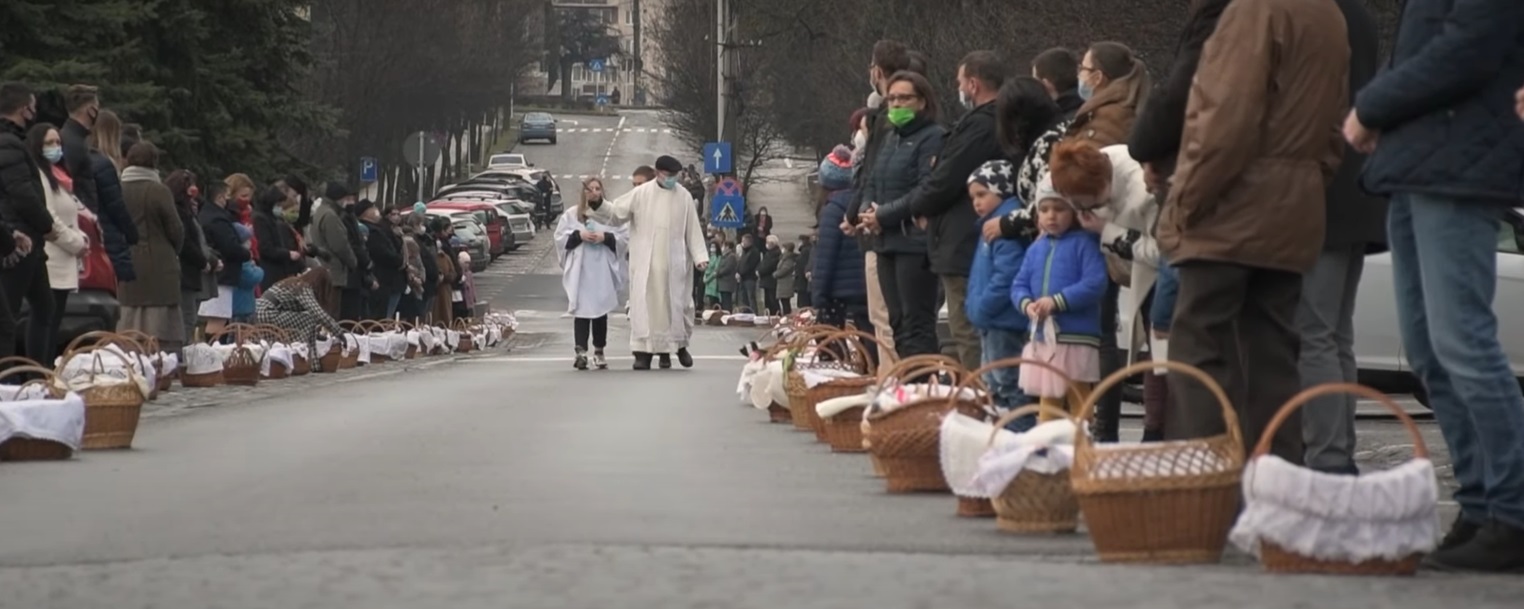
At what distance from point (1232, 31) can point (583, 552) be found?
2.40 m

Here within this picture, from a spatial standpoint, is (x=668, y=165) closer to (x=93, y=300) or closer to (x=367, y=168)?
(x=93, y=300)

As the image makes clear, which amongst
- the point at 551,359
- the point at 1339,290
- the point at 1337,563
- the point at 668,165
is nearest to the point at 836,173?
the point at 668,165

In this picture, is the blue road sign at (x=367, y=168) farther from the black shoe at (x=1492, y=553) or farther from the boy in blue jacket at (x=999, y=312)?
the black shoe at (x=1492, y=553)

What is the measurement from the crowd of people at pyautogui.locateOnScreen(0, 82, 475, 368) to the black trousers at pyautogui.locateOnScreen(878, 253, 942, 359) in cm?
454

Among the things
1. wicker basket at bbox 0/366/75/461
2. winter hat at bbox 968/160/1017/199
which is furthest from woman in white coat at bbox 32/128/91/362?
winter hat at bbox 968/160/1017/199

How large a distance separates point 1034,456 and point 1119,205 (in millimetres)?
2399

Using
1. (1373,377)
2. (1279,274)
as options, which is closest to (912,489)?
(1279,274)

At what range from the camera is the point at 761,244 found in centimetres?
6562

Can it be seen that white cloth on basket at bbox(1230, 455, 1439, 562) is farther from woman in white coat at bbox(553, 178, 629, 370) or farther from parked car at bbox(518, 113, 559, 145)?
parked car at bbox(518, 113, 559, 145)

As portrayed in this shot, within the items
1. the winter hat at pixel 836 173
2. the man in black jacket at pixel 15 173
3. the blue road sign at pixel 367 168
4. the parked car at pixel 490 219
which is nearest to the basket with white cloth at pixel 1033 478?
the man in black jacket at pixel 15 173

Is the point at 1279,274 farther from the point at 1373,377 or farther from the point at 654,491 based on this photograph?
the point at 1373,377

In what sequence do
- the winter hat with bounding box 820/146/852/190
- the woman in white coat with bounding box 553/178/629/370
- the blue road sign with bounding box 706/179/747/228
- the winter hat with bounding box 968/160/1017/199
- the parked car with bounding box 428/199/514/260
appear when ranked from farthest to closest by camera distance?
the parked car with bounding box 428/199/514/260
the blue road sign with bounding box 706/179/747/228
the woman in white coat with bounding box 553/178/629/370
the winter hat with bounding box 820/146/852/190
the winter hat with bounding box 968/160/1017/199

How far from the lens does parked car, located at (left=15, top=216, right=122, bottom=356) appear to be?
60.7 ft

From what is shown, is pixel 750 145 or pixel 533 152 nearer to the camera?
pixel 750 145
